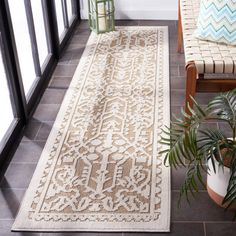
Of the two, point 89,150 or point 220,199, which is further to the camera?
point 89,150

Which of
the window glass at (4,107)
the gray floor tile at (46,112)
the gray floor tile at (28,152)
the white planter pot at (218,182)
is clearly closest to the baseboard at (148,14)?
the gray floor tile at (46,112)

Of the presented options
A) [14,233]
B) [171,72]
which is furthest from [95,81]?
[14,233]

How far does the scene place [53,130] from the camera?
277cm

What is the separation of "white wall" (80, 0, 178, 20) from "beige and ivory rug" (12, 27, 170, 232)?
86cm

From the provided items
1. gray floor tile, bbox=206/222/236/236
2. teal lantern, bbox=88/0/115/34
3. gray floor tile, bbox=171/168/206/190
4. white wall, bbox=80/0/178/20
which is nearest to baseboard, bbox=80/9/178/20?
white wall, bbox=80/0/178/20

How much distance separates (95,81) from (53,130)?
2.33 feet

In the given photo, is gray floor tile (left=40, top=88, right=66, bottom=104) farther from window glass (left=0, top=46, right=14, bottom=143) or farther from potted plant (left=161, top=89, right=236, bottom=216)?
potted plant (left=161, top=89, right=236, bottom=216)

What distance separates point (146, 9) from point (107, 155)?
7.82 ft

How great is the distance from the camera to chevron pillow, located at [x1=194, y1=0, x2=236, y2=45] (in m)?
2.59

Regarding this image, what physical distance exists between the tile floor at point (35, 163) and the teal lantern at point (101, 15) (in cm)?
41

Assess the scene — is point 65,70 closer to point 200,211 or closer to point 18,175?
point 18,175

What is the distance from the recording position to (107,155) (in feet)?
8.26

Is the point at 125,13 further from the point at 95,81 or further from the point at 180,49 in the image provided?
the point at 95,81

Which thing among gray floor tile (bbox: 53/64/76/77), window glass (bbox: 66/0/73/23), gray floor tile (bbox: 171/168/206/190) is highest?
window glass (bbox: 66/0/73/23)
